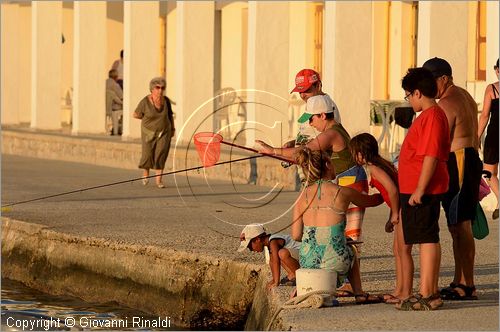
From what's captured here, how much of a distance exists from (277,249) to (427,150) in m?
1.54

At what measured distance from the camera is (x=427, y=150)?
9.84 metres

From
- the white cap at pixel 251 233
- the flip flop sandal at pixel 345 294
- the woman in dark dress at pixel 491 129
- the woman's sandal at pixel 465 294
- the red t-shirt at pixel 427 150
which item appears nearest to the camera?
the red t-shirt at pixel 427 150

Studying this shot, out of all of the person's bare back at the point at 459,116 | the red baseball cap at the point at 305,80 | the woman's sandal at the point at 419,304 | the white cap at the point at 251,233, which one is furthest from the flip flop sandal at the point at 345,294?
the red baseball cap at the point at 305,80

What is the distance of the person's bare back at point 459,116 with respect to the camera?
10.6 metres

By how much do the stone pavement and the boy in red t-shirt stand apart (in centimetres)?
23

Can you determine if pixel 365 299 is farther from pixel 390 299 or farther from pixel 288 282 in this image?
pixel 288 282

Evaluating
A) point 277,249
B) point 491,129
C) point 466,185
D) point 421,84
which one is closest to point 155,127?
point 491,129

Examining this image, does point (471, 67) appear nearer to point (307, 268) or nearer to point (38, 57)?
point (38, 57)

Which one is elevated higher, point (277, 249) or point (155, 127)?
point (155, 127)

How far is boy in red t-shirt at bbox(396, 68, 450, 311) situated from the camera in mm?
9859

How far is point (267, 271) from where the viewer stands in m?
11.5

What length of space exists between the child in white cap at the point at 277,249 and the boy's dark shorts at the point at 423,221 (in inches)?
44.7

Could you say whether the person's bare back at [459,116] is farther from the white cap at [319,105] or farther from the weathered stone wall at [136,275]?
the weathered stone wall at [136,275]

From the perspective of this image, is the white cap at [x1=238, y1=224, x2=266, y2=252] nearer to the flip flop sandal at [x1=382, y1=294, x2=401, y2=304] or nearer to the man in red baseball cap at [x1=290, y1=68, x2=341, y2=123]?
the man in red baseball cap at [x1=290, y1=68, x2=341, y2=123]
